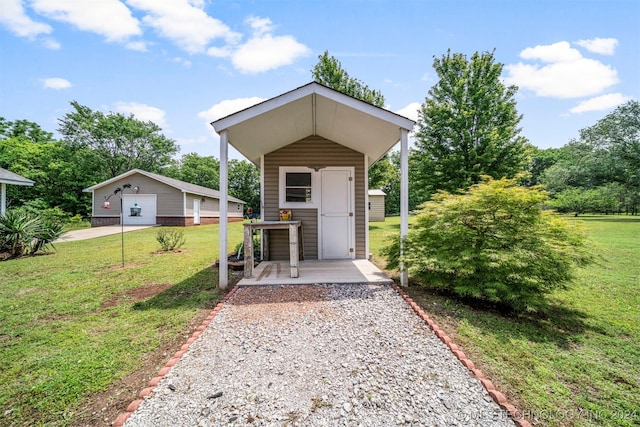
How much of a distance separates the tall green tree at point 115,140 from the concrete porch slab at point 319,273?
2887cm

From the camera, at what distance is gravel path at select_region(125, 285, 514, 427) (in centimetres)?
174

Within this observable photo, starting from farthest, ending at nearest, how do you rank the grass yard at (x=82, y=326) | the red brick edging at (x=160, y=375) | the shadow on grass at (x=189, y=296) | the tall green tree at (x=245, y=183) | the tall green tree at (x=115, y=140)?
the tall green tree at (x=245, y=183)
the tall green tree at (x=115, y=140)
the shadow on grass at (x=189, y=296)
the grass yard at (x=82, y=326)
the red brick edging at (x=160, y=375)

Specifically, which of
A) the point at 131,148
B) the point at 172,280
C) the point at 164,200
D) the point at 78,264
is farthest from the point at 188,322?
the point at 131,148

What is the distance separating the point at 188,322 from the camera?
3.28m

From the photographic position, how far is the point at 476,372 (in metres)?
2.17

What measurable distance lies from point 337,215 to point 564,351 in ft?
14.4

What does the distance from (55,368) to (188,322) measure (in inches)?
45.6

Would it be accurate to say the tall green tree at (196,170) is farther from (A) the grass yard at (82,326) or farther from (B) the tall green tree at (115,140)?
(A) the grass yard at (82,326)

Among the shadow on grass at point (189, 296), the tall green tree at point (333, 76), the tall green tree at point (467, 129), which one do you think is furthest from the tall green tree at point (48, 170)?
the tall green tree at point (467, 129)

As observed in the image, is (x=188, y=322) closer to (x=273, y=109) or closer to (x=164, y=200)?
(x=273, y=109)

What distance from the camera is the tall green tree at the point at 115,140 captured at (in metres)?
26.6

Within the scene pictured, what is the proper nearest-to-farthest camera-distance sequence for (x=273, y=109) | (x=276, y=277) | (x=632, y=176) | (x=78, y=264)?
1. (x=273, y=109)
2. (x=276, y=277)
3. (x=78, y=264)
4. (x=632, y=176)

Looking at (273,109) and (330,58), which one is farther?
(330,58)

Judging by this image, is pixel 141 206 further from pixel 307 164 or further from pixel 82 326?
pixel 82 326
